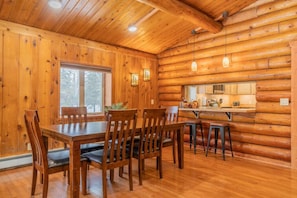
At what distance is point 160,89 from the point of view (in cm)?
614

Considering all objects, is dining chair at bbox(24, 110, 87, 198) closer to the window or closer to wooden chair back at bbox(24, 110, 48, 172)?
wooden chair back at bbox(24, 110, 48, 172)

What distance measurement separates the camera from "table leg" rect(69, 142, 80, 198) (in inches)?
89.4

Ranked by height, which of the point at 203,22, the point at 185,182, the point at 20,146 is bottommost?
the point at 185,182

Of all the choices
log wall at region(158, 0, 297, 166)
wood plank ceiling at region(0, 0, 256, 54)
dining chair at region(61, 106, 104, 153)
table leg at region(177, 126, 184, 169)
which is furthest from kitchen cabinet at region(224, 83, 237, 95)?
dining chair at region(61, 106, 104, 153)

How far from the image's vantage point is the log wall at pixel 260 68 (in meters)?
3.75

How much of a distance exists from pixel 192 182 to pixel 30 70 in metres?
3.40

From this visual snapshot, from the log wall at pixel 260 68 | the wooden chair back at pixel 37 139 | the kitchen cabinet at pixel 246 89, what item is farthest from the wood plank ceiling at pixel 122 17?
the kitchen cabinet at pixel 246 89

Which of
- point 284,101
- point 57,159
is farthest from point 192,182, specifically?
point 284,101

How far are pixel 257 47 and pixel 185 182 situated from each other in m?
2.96

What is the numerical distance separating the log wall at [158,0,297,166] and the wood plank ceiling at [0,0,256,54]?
1.15 feet

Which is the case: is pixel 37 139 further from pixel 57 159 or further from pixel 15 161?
pixel 15 161

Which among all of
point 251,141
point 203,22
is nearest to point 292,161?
point 251,141

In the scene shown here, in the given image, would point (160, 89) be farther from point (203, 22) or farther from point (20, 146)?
point (20, 146)

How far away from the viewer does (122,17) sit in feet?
13.3
